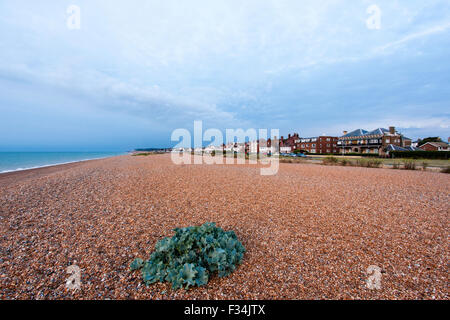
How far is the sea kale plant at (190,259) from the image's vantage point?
2.46 meters

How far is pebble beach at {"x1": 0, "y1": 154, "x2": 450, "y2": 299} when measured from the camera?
246cm

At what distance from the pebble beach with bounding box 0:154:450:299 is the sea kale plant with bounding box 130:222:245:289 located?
0.13 meters

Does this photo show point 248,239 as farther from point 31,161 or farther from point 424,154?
point 31,161

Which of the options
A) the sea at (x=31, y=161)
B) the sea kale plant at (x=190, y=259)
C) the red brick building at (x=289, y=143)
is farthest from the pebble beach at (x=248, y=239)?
the red brick building at (x=289, y=143)

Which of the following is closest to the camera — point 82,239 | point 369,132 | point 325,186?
point 82,239

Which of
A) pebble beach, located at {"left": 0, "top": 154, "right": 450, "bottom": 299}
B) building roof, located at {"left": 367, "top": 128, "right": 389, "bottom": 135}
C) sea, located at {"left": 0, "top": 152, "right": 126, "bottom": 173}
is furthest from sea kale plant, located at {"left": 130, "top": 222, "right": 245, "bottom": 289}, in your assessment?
building roof, located at {"left": 367, "top": 128, "right": 389, "bottom": 135}

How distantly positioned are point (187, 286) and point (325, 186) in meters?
7.82

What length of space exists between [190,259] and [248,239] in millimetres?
1490

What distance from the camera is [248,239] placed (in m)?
3.76

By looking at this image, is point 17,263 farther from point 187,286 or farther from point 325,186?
point 325,186

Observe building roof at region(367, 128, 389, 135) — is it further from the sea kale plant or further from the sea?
the sea
